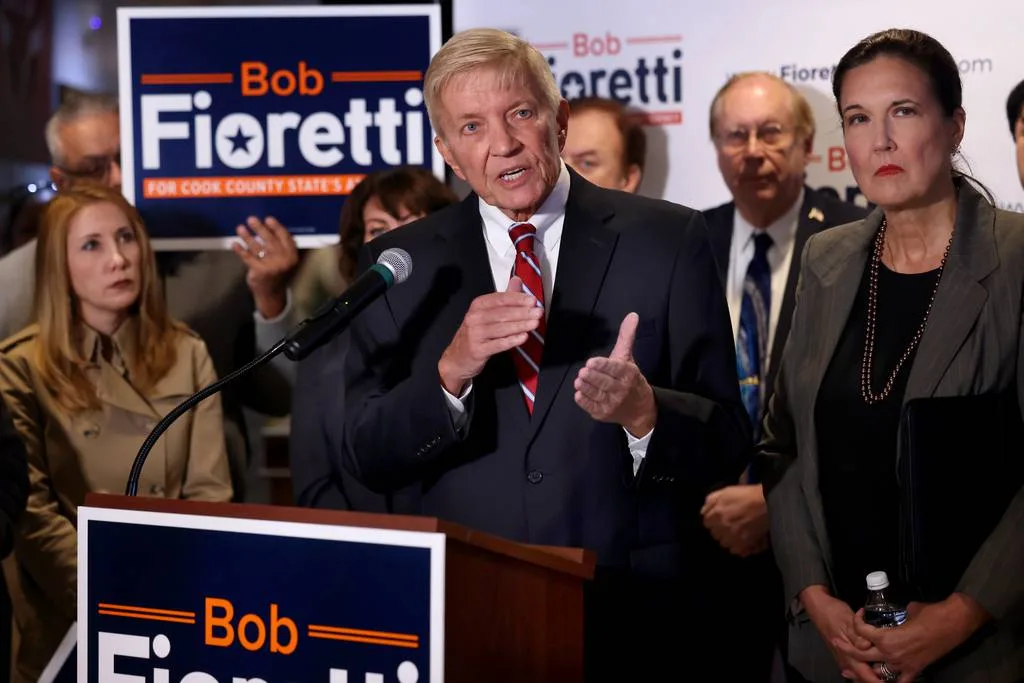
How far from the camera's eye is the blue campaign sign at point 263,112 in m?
3.90

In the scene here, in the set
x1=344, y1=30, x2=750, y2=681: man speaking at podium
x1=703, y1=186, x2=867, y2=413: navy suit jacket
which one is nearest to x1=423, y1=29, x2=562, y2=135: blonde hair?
x1=344, y1=30, x2=750, y2=681: man speaking at podium

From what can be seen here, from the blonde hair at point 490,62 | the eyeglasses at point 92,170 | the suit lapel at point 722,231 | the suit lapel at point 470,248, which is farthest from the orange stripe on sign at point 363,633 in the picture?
the eyeglasses at point 92,170

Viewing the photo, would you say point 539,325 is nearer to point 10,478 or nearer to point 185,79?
point 10,478

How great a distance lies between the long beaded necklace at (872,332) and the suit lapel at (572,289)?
0.49 m

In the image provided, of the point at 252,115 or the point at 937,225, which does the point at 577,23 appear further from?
the point at 937,225

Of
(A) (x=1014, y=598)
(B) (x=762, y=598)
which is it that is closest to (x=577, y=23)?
(B) (x=762, y=598)

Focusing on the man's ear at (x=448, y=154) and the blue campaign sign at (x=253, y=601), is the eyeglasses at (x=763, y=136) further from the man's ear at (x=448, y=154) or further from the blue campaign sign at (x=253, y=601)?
the blue campaign sign at (x=253, y=601)

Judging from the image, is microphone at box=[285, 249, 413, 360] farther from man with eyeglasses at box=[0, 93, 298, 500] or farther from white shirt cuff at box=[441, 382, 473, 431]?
man with eyeglasses at box=[0, 93, 298, 500]

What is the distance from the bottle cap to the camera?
7.00 feet

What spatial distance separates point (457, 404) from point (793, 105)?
190 cm

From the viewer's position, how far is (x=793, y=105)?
3.59 metres

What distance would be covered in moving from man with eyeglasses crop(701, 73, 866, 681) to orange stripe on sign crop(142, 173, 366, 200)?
46.7 inches

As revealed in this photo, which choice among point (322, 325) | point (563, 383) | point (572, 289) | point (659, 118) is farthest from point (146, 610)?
point (659, 118)

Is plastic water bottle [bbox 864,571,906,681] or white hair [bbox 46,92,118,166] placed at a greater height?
white hair [bbox 46,92,118,166]
